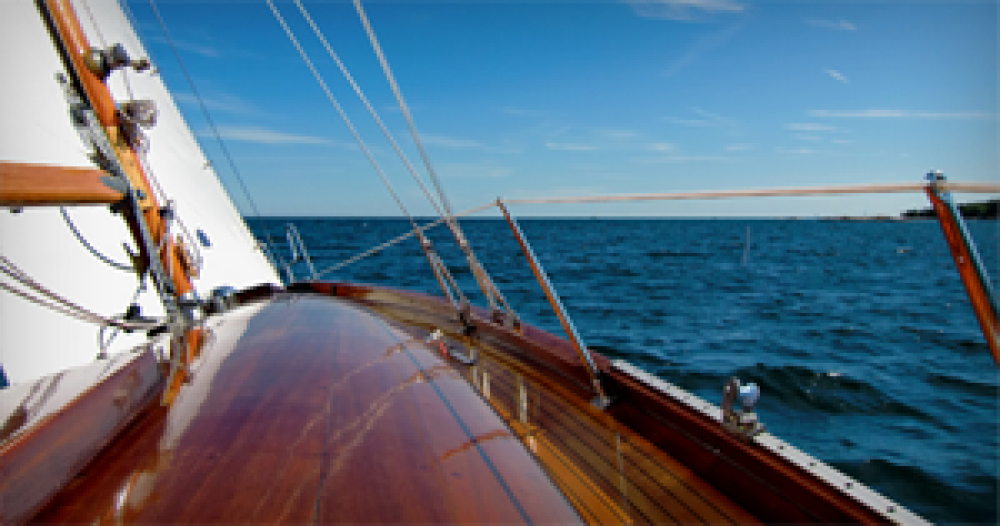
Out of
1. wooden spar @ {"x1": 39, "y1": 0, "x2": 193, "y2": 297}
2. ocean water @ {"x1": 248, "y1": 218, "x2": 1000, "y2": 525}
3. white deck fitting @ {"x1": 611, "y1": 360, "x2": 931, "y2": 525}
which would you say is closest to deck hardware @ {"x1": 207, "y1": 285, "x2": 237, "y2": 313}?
wooden spar @ {"x1": 39, "y1": 0, "x2": 193, "y2": 297}

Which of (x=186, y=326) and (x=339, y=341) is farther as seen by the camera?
(x=186, y=326)

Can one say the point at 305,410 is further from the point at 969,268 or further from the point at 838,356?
the point at 838,356

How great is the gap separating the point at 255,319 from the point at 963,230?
2.16m

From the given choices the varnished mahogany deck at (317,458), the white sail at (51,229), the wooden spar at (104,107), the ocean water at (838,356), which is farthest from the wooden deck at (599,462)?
the white sail at (51,229)

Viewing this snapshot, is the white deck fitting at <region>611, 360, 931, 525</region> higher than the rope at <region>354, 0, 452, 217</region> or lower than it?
lower

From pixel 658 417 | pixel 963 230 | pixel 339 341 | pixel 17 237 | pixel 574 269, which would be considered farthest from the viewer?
pixel 574 269

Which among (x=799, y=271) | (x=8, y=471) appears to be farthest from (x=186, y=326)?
(x=799, y=271)

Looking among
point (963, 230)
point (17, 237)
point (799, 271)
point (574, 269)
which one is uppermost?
point (17, 237)

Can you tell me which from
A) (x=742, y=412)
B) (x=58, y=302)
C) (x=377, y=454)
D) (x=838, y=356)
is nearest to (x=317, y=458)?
(x=377, y=454)

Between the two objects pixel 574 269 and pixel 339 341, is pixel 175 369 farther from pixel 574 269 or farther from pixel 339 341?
pixel 574 269

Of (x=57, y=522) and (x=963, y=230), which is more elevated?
(x=963, y=230)

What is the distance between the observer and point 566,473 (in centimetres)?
154

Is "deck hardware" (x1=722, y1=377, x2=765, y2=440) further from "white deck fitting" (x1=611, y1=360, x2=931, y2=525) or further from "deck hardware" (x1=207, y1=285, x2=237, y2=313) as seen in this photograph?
"deck hardware" (x1=207, y1=285, x2=237, y2=313)

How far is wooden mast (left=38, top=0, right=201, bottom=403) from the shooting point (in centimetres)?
193
